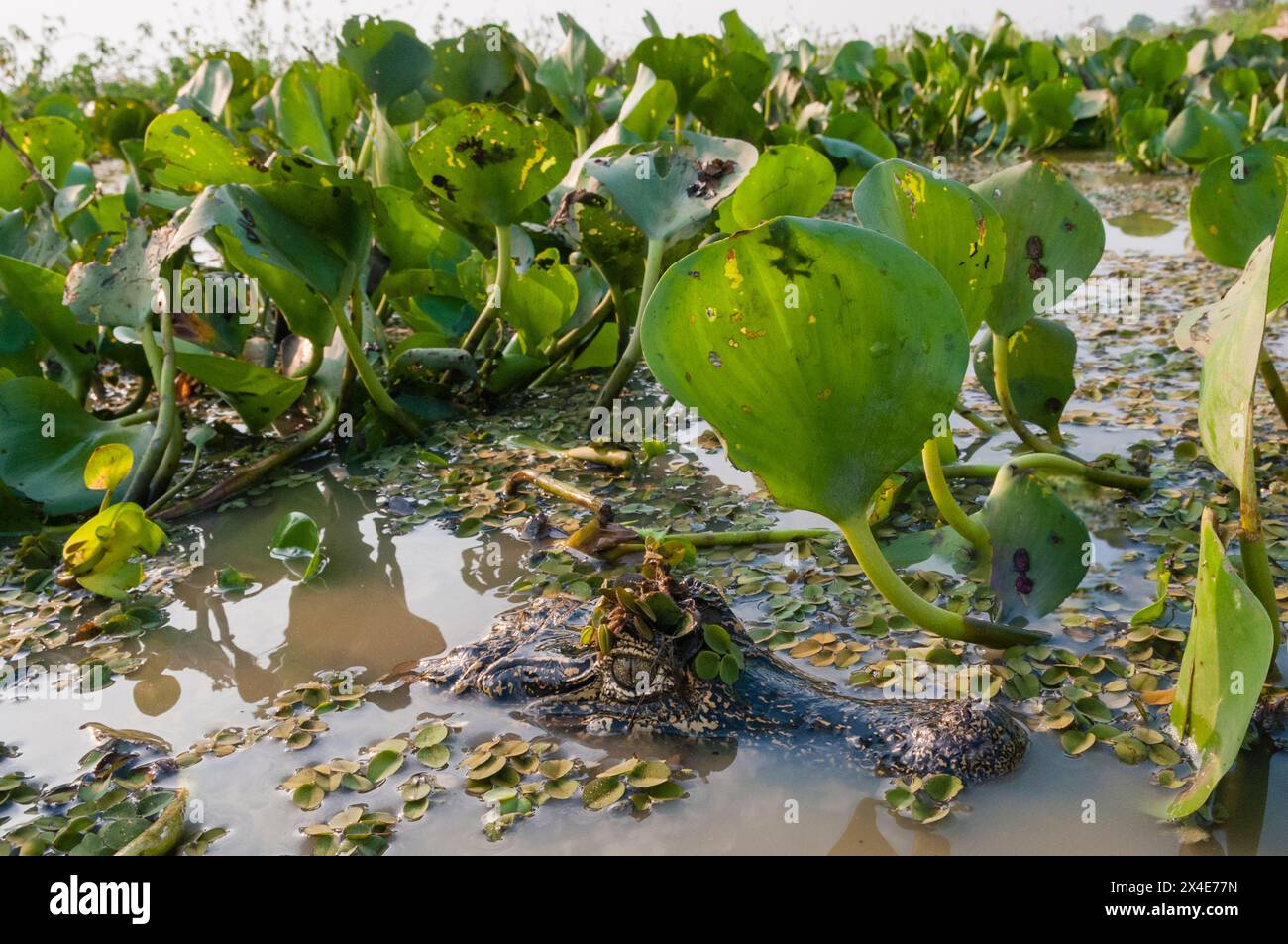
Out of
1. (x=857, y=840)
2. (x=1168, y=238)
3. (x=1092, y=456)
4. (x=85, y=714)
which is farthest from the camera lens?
(x=1168, y=238)

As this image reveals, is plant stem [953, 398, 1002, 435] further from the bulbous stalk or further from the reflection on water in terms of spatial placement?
the reflection on water

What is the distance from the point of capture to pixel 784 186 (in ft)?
7.23

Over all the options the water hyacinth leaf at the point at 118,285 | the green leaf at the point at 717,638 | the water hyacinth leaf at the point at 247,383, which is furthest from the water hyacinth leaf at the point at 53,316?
the green leaf at the point at 717,638

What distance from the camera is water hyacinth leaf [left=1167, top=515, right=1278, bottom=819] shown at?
119 centimetres

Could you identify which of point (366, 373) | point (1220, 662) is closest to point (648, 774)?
point (1220, 662)

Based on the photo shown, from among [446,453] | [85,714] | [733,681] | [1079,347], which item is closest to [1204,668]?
[733,681]

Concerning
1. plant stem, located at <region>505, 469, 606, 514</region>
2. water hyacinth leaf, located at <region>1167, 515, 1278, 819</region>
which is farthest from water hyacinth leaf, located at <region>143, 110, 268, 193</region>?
water hyacinth leaf, located at <region>1167, 515, 1278, 819</region>

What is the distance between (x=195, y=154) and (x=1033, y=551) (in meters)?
2.23

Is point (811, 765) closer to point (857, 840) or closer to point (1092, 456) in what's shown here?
point (857, 840)

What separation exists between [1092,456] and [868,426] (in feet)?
4.49

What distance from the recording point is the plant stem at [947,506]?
175 cm

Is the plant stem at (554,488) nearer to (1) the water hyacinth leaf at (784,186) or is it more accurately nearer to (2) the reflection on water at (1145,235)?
(1) the water hyacinth leaf at (784,186)

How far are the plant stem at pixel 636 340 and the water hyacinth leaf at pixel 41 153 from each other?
200 centimetres
